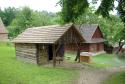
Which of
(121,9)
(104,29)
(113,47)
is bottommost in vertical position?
(113,47)

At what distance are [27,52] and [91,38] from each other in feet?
78.9

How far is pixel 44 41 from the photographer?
25688 millimetres

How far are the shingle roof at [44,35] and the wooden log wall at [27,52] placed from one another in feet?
2.30

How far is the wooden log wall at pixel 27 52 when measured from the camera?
27.6 metres

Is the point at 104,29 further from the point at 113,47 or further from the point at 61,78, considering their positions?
the point at 61,78

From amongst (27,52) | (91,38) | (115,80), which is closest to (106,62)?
(91,38)

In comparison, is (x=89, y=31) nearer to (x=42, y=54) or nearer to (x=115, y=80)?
(x=42, y=54)

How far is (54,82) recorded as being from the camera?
60.6 feet

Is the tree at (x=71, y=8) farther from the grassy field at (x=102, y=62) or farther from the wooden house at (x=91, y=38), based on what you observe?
the wooden house at (x=91, y=38)

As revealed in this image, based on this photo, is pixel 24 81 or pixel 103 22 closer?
pixel 24 81

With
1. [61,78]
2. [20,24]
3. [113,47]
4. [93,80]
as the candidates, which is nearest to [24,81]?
[61,78]

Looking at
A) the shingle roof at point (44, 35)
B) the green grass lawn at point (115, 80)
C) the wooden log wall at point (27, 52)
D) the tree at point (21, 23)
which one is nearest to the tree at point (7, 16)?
the tree at point (21, 23)

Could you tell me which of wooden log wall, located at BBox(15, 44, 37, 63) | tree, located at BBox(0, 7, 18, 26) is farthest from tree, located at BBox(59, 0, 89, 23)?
tree, located at BBox(0, 7, 18, 26)

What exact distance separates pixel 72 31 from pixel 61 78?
8.78 m
